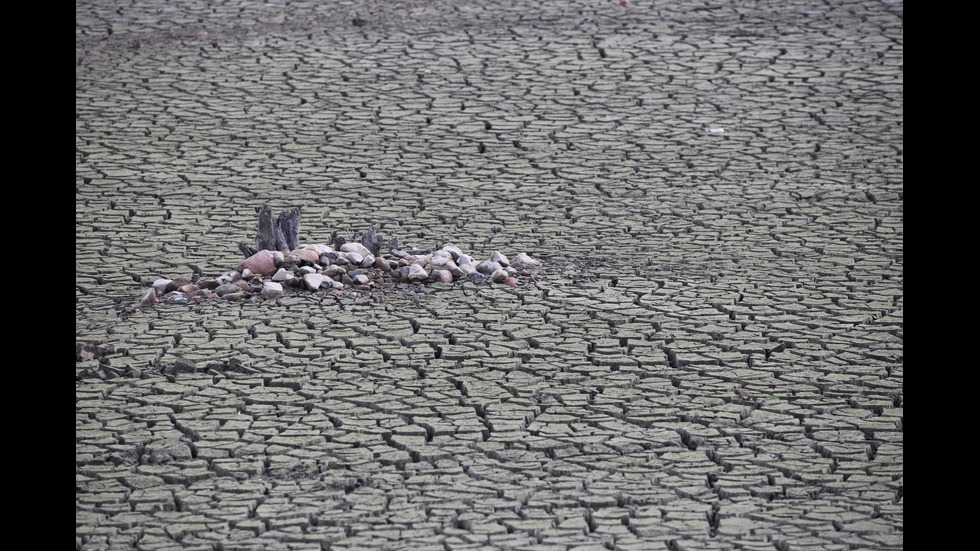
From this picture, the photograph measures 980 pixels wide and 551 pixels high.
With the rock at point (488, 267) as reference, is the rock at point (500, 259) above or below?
above

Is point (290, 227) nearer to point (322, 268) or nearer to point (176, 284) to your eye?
point (322, 268)

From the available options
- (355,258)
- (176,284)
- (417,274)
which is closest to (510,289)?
(417,274)

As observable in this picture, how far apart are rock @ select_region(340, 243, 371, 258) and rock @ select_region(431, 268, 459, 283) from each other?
15.0 inches

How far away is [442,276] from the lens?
21.0 ft

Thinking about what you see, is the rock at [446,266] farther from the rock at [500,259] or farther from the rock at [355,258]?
the rock at [355,258]

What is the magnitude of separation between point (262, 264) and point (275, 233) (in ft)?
0.74

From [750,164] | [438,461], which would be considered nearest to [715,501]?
[438,461]

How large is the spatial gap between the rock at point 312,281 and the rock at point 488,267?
84cm

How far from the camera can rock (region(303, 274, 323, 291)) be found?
6257 millimetres

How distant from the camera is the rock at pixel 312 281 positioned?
20.5ft

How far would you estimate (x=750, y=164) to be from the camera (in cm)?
831

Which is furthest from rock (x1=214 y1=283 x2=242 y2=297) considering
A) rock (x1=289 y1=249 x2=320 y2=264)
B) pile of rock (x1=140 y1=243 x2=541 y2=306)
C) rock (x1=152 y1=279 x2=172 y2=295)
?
rock (x1=289 y1=249 x2=320 y2=264)

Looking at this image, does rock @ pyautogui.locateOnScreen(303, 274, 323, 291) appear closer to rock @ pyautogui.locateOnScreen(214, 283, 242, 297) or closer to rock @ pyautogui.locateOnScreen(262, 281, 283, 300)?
rock @ pyautogui.locateOnScreen(262, 281, 283, 300)

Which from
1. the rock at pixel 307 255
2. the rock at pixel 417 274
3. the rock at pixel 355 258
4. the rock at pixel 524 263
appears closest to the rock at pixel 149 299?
the rock at pixel 307 255
